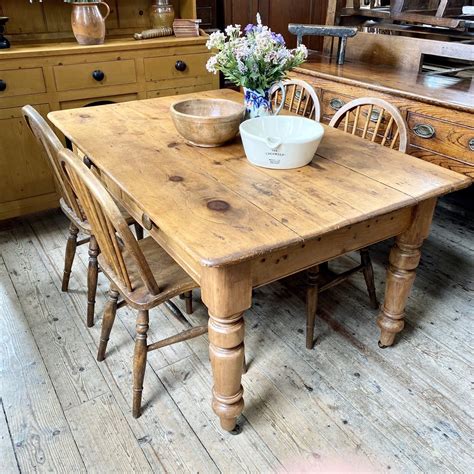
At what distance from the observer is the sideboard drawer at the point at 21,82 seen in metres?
2.40

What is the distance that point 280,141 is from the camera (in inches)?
56.6

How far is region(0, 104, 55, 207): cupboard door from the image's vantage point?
2492 mm

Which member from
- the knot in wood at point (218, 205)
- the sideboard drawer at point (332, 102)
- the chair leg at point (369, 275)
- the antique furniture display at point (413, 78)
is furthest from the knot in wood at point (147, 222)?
the sideboard drawer at point (332, 102)

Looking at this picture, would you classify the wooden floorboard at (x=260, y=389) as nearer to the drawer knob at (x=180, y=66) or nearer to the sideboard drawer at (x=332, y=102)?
the sideboard drawer at (x=332, y=102)

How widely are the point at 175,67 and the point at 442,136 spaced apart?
1681 millimetres

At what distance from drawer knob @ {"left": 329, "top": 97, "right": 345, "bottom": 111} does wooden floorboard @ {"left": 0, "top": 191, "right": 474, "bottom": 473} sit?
907 millimetres

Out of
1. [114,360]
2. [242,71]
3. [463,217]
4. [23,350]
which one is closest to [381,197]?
[242,71]

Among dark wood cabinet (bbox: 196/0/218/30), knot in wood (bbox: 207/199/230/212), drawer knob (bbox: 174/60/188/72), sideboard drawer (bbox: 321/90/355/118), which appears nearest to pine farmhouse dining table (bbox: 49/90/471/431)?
knot in wood (bbox: 207/199/230/212)

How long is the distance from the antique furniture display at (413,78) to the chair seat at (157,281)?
3.72ft

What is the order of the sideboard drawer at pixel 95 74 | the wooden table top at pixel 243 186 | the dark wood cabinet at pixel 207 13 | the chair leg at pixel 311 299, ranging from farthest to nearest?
the dark wood cabinet at pixel 207 13, the sideboard drawer at pixel 95 74, the chair leg at pixel 311 299, the wooden table top at pixel 243 186

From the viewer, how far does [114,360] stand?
178 cm

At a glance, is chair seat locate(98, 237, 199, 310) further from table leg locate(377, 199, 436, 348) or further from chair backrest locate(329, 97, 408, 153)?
chair backrest locate(329, 97, 408, 153)

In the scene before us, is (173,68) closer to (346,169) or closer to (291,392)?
(346,169)

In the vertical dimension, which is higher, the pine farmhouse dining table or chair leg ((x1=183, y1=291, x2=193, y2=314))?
the pine farmhouse dining table
